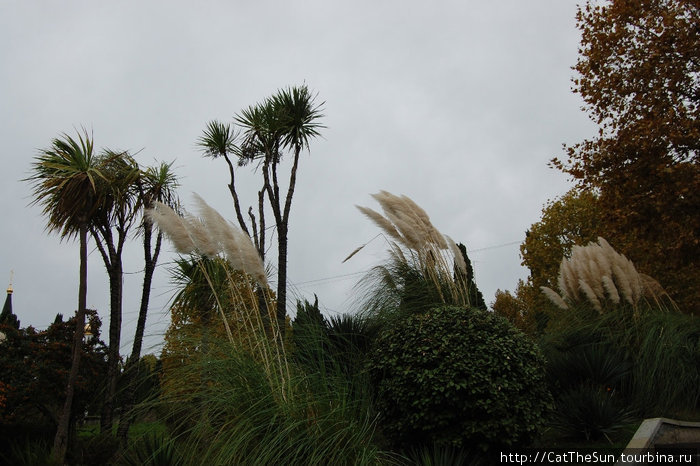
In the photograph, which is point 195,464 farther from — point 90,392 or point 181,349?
point 90,392

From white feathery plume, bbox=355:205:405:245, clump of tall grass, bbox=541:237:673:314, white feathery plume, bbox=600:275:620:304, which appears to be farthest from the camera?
clump of tall grass, bbox=541:237:673:314

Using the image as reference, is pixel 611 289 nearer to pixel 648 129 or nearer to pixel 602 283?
pixel 602 283

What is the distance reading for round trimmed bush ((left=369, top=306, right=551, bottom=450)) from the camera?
495cm

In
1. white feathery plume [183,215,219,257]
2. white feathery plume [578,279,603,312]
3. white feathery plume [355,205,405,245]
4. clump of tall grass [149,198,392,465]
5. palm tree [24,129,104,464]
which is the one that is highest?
palm tree [24,129,104,464]

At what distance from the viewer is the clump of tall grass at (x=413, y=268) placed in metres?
7.09

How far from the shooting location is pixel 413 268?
7.51 meters

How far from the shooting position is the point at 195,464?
4516mm

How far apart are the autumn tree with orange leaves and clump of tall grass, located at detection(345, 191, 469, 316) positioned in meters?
5.37

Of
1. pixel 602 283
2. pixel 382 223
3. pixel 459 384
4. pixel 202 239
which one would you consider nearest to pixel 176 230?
pixel 202 239

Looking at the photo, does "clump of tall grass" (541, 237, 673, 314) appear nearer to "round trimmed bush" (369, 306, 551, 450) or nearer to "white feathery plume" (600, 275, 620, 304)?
"white feathery plume" (600, 275, 620, 304)

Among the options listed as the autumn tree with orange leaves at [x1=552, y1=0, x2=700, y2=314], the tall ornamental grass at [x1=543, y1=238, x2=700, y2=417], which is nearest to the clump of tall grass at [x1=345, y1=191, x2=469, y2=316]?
the tall ornamental grass at [x1=543, y1=238, x2=700, y2=417]

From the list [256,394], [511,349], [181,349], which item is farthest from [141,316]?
[511,349]

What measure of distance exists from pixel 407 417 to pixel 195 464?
1821mm

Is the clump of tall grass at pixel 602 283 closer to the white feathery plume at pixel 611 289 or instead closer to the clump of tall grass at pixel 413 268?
the white feathery plume at pixel 611 289
